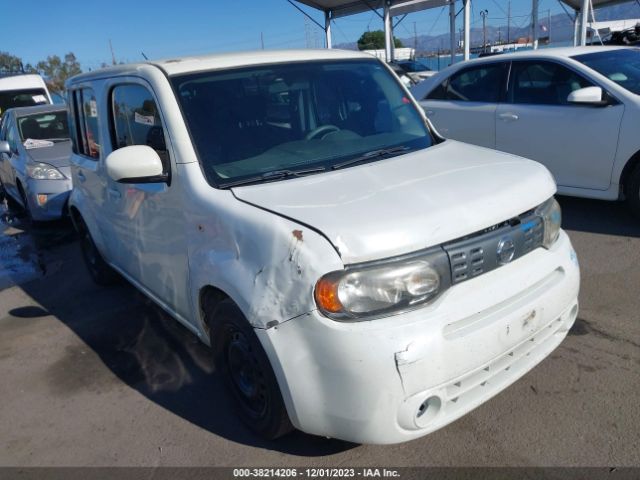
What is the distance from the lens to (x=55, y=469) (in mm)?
2830

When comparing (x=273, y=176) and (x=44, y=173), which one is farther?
(x=44, y=173)

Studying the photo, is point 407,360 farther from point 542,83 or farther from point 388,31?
point 388,31

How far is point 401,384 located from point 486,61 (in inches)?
202

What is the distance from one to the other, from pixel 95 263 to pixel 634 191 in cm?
500

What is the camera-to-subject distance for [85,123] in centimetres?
453

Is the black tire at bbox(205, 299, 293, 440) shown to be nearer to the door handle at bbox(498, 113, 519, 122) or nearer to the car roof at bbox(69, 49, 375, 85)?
the car roof at bbox(69, 49, 375, 85)

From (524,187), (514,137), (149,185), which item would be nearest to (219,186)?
(149,185)

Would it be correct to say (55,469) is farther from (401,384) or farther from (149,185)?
(401,384)

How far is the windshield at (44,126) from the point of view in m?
8.57

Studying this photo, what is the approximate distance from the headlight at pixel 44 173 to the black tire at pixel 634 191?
679 centimetres

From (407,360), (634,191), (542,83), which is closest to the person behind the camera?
(407,360)

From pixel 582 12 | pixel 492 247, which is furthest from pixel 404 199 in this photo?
pixel 582 12

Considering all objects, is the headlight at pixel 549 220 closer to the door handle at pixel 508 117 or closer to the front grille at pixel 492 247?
the front grille at pixel 492 247

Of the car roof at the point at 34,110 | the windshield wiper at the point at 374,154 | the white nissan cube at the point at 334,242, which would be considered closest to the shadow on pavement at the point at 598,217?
the white nissan cube at the point at 334,242
